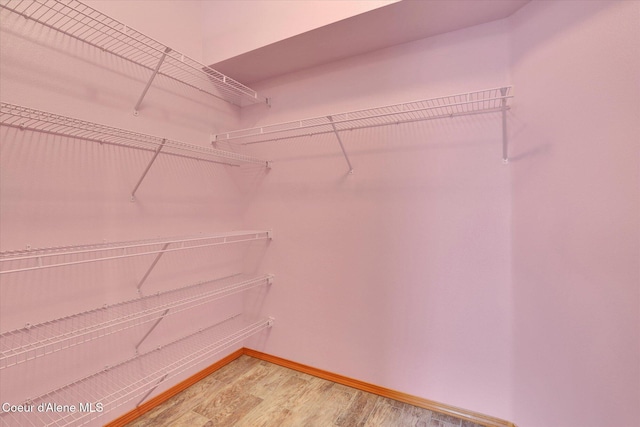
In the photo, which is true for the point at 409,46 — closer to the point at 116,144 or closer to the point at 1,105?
the point at 116,144

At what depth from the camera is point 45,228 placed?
1.18 metres

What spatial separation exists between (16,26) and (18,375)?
1.40 m

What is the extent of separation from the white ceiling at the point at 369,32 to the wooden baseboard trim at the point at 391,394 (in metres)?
2.04

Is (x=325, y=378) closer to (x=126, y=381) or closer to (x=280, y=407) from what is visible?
(x=280, y=407)

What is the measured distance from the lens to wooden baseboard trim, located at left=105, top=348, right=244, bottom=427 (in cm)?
142

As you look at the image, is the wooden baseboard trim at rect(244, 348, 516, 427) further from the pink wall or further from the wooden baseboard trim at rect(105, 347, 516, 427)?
the pink wall

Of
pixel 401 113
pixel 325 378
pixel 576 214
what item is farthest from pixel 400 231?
pixel 325 378

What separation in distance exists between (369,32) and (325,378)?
84.1 inches

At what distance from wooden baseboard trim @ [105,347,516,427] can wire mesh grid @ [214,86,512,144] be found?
157 centimetres

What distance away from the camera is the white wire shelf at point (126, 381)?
115cm

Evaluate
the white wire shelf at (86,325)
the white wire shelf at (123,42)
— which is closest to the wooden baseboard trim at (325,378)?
the white wire shelf at (86,325)

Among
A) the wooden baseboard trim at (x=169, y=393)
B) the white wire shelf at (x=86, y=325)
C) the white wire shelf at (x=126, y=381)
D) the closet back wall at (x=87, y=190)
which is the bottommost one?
the wooden baseboard trim at (x=169, y=393)

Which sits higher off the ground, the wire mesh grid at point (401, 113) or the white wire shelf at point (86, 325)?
the wire mesh grid at point (401, 113)

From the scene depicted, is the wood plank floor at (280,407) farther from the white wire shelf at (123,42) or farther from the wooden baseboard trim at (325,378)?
the white wire shelf at (123,42)
